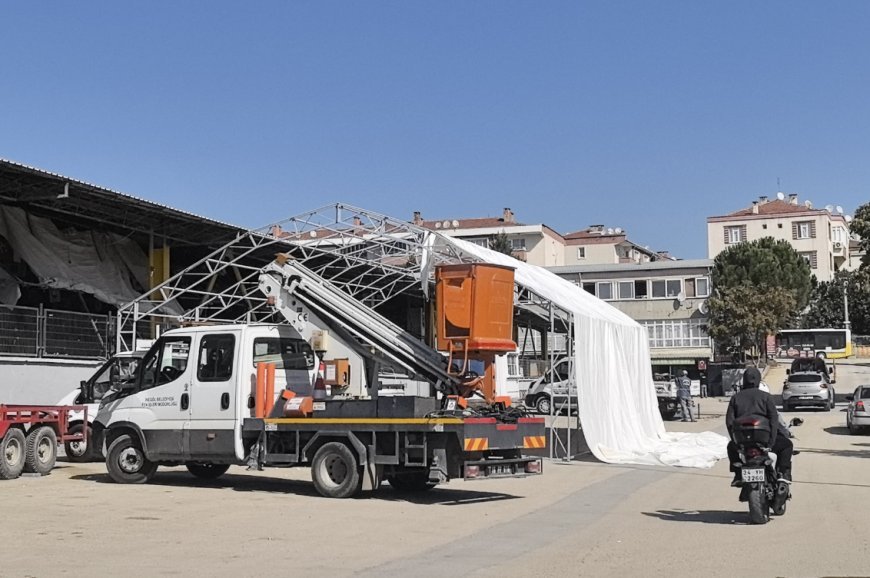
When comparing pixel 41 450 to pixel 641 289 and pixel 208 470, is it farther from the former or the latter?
pixel 641 289

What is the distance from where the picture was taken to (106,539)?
10211mm

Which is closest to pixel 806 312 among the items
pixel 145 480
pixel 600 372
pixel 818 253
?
pixel 818 253

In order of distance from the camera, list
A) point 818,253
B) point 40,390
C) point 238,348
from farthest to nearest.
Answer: point 818,253 < point 40,390 < point 238,348

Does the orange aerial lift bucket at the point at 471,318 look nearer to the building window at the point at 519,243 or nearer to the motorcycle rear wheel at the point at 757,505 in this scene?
the motorcycle rear wheel at the point at 757,505

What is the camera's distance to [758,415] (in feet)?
37.5

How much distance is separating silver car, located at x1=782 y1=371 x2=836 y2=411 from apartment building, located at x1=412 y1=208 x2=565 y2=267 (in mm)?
47739

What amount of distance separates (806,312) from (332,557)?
86596 mm

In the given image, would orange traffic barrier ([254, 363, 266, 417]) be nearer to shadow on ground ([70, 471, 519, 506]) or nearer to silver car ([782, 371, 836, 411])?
shadow on ground ([70, 471, 519, 506])

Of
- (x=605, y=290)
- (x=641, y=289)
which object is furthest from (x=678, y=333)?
(x=605, y=290)

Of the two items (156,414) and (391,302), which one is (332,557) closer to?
(156,414)

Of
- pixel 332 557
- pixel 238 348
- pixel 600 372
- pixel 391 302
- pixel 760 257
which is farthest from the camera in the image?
pixel 760 257

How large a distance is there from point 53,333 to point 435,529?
17.3 m

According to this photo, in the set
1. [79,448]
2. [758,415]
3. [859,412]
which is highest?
[758,415]

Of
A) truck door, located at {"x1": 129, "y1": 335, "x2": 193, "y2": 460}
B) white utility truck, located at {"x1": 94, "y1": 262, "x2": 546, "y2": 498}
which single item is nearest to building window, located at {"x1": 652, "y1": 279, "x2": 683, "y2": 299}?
white utility truck, located at {"x1": 94, "y1": 262, "x2": 546, "y2": 498}
